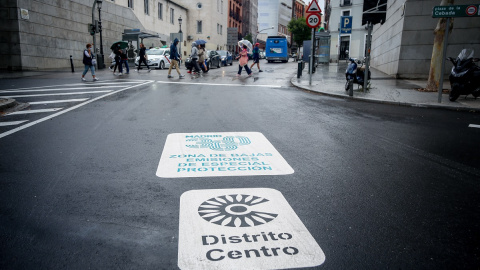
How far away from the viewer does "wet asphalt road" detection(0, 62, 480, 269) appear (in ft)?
8.11

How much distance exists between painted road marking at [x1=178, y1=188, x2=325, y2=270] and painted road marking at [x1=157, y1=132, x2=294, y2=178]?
667 mm

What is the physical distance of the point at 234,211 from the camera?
10.2ft

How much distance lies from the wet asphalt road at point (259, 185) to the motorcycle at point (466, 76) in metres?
3.93

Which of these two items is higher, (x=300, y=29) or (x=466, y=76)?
(x=300, y=29)

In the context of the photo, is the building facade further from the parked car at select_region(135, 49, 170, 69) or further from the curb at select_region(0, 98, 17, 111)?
the curb at select_region(0, 98, 17, 111)

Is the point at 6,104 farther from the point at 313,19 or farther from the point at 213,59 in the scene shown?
the point at 213,59

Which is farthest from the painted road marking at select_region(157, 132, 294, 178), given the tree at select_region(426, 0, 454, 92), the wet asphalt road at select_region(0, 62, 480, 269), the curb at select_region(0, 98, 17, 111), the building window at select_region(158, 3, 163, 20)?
the building window at select_region(158, 3, 163, 20)

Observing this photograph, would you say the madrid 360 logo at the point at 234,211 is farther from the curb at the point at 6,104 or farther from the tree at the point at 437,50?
the tree at the point at 437,50

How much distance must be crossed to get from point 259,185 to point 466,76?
31.9 ft

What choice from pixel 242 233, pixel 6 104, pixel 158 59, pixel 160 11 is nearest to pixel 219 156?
pixel 242 233

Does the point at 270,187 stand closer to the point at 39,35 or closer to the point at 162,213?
the point at 162,213

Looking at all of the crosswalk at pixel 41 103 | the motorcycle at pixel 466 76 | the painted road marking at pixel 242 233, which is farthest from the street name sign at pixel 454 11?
the crosswalk at pixel 41 103

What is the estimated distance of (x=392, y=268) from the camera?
2.30m

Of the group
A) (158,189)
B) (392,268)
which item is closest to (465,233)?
(392,268)
